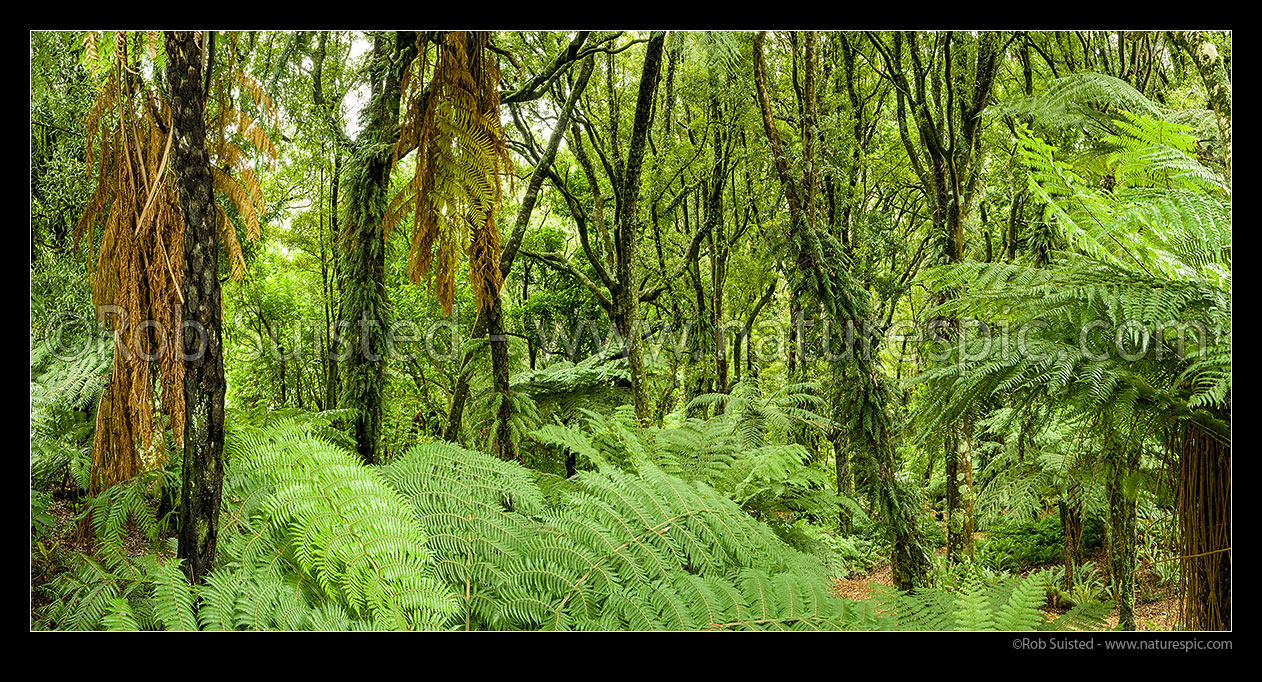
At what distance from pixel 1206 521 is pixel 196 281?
2.20 meters

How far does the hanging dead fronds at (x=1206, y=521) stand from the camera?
138cm

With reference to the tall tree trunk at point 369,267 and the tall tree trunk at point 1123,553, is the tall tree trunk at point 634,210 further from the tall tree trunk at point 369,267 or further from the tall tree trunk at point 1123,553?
the tall tree trunk at point 1123,553

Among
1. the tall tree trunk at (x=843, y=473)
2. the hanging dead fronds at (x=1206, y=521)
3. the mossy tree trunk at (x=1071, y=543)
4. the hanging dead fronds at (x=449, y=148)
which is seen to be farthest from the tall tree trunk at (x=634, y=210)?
the mossy tree trunk at (x=1071, y=543)

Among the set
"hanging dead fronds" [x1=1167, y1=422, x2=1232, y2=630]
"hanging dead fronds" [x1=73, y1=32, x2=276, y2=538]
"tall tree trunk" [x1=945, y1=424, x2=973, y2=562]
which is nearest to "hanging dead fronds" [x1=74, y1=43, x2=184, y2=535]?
"hanging dead fronds" [x1=73, y1=32, x2=276, y2=538]

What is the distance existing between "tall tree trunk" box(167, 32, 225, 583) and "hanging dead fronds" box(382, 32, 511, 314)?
112 centimetres

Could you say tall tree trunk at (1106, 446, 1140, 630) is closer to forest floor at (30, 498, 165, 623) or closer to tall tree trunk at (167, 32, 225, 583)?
tall tree trunk at (167, 32, 225, 583)

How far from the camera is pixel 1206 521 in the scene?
4.60ft

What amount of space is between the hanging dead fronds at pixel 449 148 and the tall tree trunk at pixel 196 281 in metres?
1.12

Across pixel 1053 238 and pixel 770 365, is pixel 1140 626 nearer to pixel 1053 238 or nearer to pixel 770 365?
pixel 1053 238

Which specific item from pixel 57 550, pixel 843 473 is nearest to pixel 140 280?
pixel 57 550

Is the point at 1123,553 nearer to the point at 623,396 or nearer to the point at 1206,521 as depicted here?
the point at 1206,521

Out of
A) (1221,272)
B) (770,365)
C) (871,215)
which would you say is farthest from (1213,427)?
(770,365)
